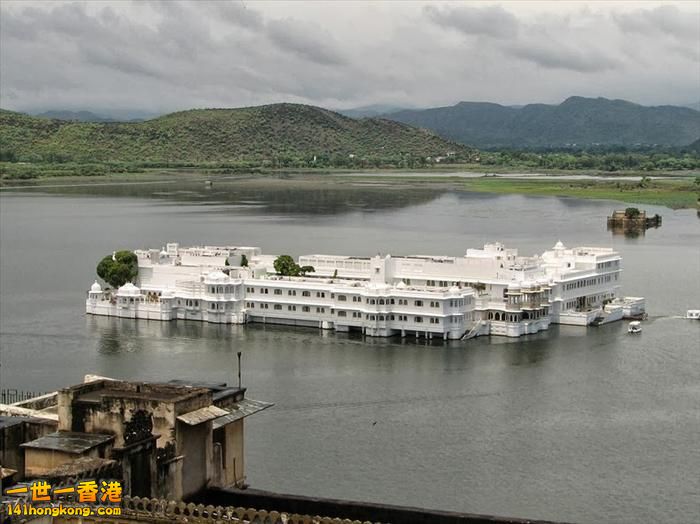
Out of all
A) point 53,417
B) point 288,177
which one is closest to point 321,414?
point 53,417

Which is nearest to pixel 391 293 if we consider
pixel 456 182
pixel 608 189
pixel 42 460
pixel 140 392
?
pixel 140 392

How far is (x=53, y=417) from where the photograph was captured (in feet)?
50.9

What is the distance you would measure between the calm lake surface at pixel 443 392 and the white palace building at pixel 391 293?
86 cm

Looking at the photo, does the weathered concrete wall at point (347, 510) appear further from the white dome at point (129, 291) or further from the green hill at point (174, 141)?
the green hill at point (174, 141)

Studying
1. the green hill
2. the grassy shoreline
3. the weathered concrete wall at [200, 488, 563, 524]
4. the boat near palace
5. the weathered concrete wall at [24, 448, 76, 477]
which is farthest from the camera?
the green hill

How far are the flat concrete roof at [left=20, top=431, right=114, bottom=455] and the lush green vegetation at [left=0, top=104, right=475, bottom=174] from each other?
130 m

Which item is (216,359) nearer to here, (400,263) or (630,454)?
(400,263)

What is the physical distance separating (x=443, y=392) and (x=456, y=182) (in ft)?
361

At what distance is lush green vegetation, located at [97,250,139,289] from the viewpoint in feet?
135

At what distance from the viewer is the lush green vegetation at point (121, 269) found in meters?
41.0

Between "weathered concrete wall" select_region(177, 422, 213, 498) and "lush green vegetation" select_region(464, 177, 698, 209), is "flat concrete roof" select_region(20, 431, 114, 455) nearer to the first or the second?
"weathered concrete wall" select_region(177, 422, 213, 498)

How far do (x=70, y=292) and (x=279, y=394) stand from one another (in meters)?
19.9

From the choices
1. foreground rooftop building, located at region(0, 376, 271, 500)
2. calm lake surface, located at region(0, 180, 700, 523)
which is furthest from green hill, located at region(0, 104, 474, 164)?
foreground rooftop building, located at region(0, 376, 271, 500)

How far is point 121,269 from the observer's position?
1612 inches
